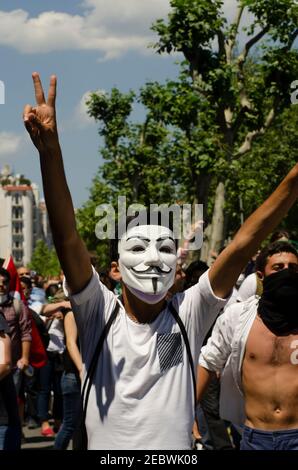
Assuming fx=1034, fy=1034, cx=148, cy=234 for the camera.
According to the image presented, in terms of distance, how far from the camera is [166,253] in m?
4.20

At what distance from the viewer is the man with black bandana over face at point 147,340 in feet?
12.6

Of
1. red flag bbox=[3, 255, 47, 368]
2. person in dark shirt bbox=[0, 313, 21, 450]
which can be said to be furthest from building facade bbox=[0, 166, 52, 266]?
person in dark shirt bbox=[0, 313, 21, 450]

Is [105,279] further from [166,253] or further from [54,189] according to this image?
[54,189]

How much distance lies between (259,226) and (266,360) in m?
1.78

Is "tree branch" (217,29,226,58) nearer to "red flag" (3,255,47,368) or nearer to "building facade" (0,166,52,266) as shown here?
"red flag" (3,255,47,368)

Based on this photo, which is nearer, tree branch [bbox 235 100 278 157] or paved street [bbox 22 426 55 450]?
paved street [bbox 22 426 55 450]

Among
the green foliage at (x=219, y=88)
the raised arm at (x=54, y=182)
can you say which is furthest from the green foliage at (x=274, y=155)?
the raised arm at (x=54, y=182)

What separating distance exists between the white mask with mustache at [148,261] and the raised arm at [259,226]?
29 centimetres

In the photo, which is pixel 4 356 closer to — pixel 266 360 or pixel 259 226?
pixel 266 360

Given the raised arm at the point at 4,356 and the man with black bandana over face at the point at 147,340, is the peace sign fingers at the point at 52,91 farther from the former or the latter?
the raised arm at the point at 4,356

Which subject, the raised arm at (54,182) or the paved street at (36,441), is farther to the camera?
the paved street at (36,441)

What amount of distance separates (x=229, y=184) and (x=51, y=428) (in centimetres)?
1195

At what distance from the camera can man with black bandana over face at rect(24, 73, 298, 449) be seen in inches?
151

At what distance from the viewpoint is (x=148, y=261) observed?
409cm
